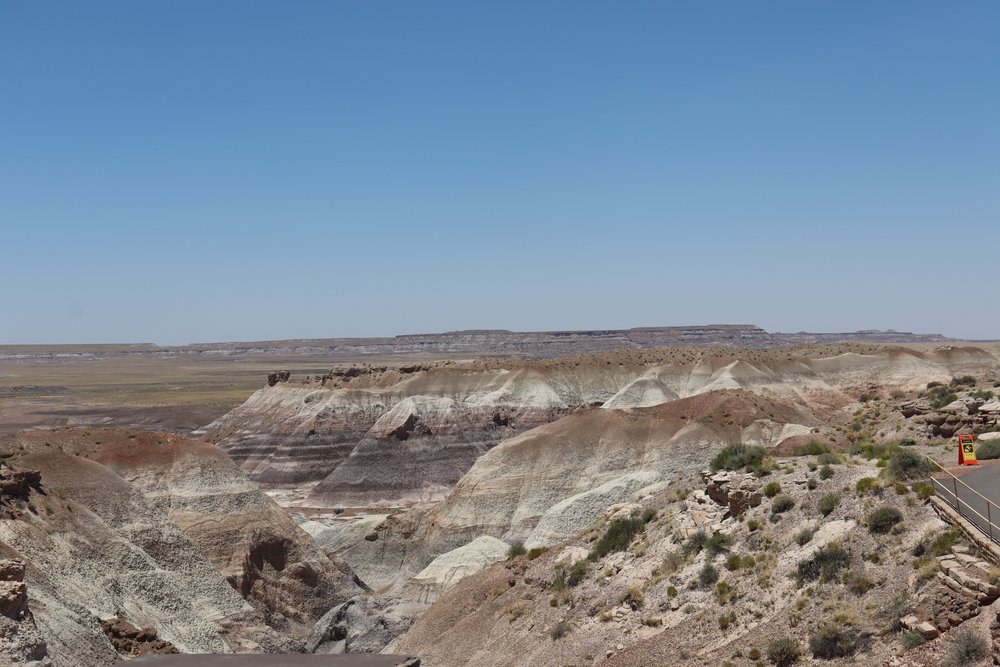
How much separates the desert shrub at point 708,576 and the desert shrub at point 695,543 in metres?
1.25

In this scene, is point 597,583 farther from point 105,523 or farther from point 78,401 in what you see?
point 78,401

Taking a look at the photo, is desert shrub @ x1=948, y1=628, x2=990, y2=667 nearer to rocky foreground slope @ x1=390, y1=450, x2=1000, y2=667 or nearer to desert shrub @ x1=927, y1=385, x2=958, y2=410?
rocky foreground slope @ x1=390, y1=450, x2=1000, y2=667

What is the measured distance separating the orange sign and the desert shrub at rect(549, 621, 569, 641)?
34.0 ft

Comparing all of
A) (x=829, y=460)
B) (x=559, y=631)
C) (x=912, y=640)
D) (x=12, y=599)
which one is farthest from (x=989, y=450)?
(x=12, y=599)

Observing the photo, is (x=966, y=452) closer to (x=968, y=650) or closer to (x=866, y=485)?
(x=866, y=485)

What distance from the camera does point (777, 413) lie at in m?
57.9

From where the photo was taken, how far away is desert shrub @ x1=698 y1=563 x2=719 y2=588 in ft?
70.3

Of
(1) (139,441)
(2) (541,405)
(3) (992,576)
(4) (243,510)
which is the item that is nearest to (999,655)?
(3) (992,576)

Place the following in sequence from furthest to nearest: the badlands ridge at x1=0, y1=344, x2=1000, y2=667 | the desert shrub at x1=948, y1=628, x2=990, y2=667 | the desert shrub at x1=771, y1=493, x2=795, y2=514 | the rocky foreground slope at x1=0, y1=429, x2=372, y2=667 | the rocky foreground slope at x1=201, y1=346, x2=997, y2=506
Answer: the rocky foreground slope at x1=201, y1=346, x2=997, y2=506 → the rocky foreground slope at x1=0, y1=429, x2=372, y2=667 → the badlands ridge at x1=0, y1=344, x2=1000, y2=667 → the desert shrub at x1=771, y1=493, x2=795, y2=514 → the desert shrub at x1=948, y1=628, x2=990, y2=667

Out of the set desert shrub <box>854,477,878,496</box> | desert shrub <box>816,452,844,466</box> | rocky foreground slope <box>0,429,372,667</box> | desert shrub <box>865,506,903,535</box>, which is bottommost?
rocky foreground slope <box>0,429,372,667</box>

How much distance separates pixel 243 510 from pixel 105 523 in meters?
10.1

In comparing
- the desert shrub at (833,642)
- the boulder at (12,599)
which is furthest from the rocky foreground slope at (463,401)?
the desert shrub at (833,642)

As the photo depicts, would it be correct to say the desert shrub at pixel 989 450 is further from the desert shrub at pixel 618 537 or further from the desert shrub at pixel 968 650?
the desert shrub at pixel 968 650

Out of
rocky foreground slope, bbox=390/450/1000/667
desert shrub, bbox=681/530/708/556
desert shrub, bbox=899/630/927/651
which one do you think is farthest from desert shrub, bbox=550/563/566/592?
desert shrub, bbox=899/630/927/651
